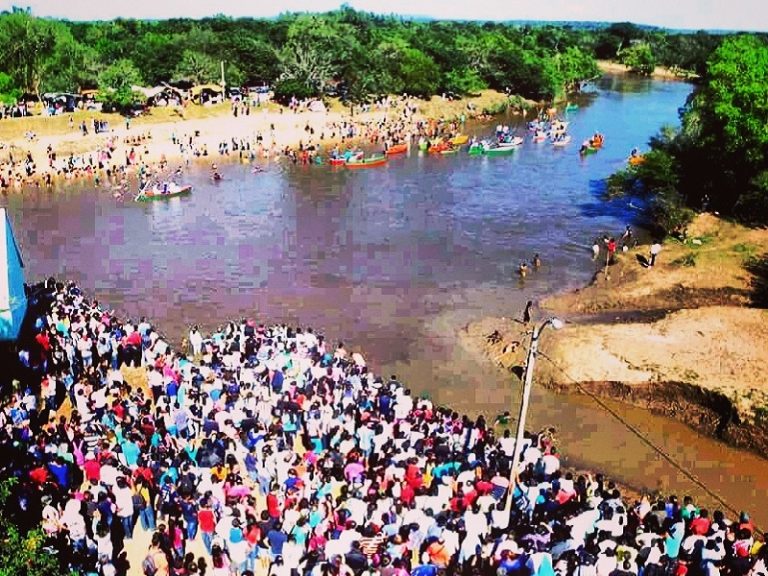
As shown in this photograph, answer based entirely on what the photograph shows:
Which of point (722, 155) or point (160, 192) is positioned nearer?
point (722, 155)

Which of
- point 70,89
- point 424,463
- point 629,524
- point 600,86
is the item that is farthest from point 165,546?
point 600,86

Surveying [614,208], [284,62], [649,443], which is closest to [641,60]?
[284,62]

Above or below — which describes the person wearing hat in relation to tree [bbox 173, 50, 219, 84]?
below

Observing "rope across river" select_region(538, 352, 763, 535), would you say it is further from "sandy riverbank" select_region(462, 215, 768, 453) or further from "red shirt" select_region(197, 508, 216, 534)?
"red shirt" select_region(197, 508, 216, 534)

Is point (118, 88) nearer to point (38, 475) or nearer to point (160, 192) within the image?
point (160, 192)

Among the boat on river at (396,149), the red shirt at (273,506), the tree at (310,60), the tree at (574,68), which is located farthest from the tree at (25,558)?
the tree at (574,68)

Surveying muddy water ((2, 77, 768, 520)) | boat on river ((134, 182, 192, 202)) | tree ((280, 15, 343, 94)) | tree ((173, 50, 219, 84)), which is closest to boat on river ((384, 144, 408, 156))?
muddy water ((2, 77, 768, 520))
